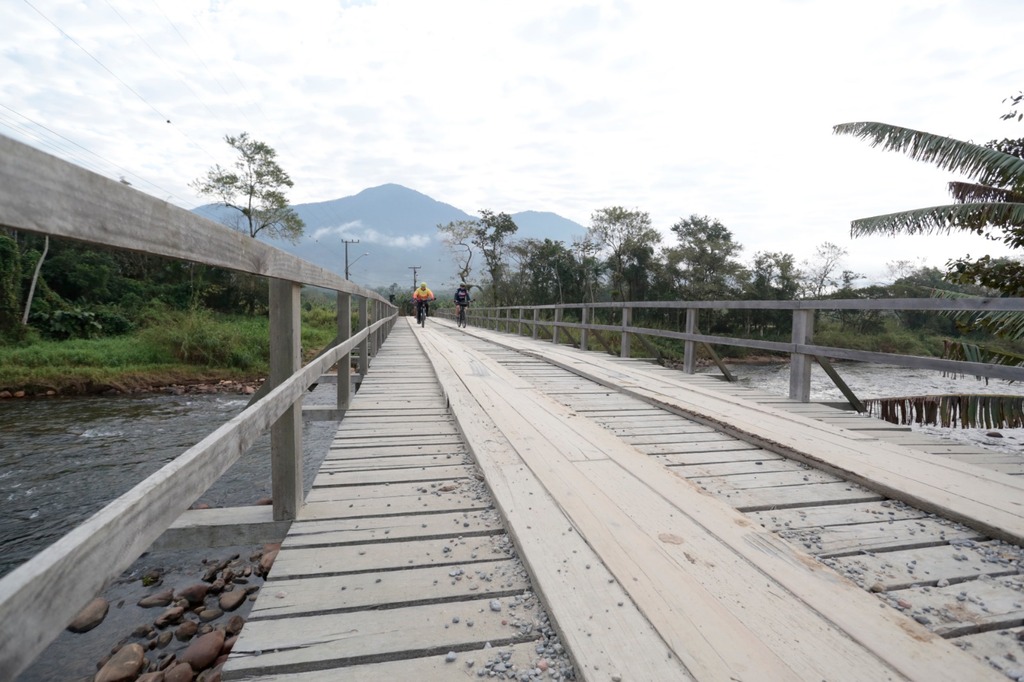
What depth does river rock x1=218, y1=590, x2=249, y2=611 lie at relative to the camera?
13.0ft

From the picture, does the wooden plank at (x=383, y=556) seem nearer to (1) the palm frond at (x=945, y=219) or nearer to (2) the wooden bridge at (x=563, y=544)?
(2) the wooden bridge at (x=563, y=544)

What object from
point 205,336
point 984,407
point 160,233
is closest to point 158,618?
point 160,233

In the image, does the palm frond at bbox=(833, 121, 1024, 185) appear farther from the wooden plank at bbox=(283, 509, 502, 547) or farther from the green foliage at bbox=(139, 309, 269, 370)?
the green foliage at bbox=(139, 309, 269, 370)

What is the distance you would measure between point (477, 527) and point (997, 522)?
1800mm

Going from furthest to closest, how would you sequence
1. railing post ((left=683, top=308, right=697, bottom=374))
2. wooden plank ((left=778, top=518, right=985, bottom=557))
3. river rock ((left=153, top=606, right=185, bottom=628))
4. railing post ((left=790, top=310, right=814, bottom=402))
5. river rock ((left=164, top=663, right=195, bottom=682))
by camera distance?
1. railing post ((left=683, top=308, right=697, bottom=374))
2. railing post ((left=790, top=310, right=814, bottom=402))
3. river rock ((left=153, top=606, right=185, bottom=628))
4. river rock ((left=164, top=663, right=195, bottom=682))
5. wooden plank ((left=778, top=518, right=985, bottom=557))

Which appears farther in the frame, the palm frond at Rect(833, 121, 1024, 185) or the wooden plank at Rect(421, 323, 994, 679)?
the palm frond at Rect(833, 121, 1024, 185)

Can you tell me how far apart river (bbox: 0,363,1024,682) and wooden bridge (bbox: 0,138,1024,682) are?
273cm

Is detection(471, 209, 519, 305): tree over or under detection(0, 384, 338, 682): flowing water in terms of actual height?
over

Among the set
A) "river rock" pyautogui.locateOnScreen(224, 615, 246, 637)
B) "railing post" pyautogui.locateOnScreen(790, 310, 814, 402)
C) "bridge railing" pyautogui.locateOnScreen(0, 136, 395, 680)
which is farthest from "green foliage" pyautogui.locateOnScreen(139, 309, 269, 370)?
"bridge railing" pyautogui.locateOnScreen(0, 136, 395, 680)

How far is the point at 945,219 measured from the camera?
7.96m

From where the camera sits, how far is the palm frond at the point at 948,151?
7327 millimetres

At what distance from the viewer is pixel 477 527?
6.36 ft

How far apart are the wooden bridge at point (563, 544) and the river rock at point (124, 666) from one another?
1.70m

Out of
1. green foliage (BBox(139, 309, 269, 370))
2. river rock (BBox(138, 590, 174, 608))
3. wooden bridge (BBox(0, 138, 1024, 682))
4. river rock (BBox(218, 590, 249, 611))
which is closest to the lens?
wooden bridge (BBox(0, 138, 1024, 682))
